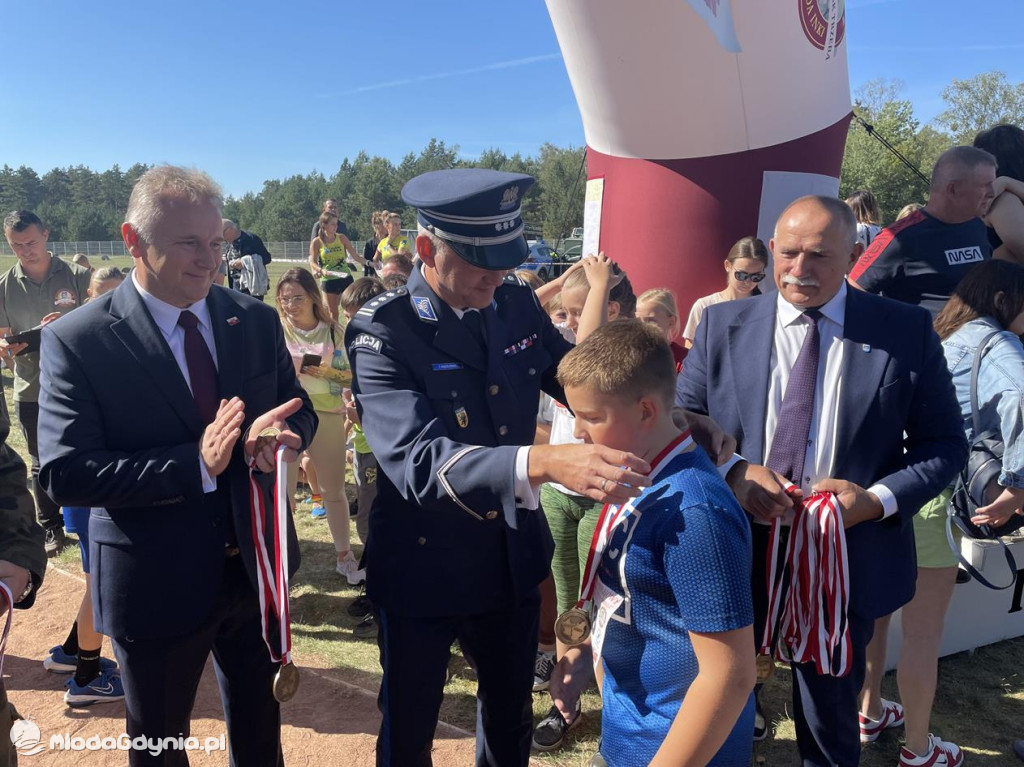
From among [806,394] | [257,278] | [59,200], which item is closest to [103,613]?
[806,394]

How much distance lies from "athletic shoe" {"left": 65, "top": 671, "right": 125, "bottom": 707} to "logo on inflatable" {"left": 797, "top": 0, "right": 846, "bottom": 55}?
20.2 ft

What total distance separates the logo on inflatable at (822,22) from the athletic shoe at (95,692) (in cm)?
614

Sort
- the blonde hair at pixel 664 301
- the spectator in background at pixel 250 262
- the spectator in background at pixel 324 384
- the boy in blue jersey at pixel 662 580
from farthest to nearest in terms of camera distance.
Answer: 1. the spectator in background at pixel 250 262
2. the spectator in background at pixel 324 384
3. the blonde hair at pixel 664 301
4. the boy in blue jersey at pixel 662 580

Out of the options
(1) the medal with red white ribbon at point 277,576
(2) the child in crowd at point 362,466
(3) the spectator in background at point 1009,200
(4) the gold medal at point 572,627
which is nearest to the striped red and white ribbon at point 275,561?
(1) the medal with red white ribbon at point 277,576

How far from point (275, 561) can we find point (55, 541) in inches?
159

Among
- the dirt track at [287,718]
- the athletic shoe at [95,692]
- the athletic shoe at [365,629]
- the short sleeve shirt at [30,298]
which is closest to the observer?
the dirt track at [287,718]

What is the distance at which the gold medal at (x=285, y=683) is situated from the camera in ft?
7.37


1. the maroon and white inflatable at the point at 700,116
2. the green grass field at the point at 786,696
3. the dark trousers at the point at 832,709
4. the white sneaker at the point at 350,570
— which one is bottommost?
the green grass field at the point at 786,696

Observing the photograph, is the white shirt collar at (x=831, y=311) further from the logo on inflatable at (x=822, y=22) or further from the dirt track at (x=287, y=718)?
the logo on inflatable at (x=822, y=22)

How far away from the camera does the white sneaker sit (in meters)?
5.03

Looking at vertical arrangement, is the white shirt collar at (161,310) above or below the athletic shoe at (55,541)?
above

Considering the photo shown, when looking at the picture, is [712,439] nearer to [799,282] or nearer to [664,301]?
[799,282]

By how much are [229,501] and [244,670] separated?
65cm

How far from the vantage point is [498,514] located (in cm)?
176
